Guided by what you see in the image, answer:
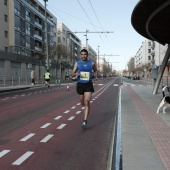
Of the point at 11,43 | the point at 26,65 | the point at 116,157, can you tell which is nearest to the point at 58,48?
the point at 26,65

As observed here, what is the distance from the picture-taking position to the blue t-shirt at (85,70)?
8545 mm

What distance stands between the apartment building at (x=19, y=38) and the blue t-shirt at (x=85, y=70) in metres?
42.5

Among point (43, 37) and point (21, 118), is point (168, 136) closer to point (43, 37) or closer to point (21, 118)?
point (21, 118)

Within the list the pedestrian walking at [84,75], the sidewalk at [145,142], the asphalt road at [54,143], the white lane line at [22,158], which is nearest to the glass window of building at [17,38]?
the asphalt road at [54,143]

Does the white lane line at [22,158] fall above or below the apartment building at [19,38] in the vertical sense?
below

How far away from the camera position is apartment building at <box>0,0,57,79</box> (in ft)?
190

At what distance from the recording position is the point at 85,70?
8.55 m

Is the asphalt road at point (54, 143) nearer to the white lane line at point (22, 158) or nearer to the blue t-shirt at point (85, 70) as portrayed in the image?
the white lane line at point (22, 158)

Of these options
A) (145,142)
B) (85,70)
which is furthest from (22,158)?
(85,70)

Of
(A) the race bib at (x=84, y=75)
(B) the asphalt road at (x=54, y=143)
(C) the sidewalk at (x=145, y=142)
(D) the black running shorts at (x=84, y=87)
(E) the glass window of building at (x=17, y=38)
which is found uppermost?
(E) the glass window of building at (x=17, y=38)

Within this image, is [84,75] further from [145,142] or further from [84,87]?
A: [145,142]

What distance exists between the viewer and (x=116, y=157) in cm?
554

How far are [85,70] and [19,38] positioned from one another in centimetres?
5820

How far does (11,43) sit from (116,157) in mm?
58002
